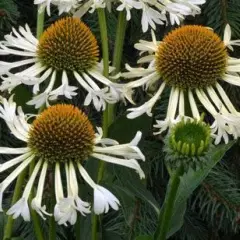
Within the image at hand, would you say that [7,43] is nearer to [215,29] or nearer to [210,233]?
[215,29]

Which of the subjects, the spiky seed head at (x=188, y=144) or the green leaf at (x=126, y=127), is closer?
the spiky seed head at (x=188, y=144)

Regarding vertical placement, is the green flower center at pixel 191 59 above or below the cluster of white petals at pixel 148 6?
below

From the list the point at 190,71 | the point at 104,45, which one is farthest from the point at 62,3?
the point at 190,71

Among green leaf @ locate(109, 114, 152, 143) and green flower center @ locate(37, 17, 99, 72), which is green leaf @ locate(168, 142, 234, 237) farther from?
green flower center @ locate(37, 17, 99, 72)

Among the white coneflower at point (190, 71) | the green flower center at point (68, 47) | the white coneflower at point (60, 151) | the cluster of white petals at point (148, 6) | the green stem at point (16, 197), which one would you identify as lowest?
the green stem at point (16, 197)

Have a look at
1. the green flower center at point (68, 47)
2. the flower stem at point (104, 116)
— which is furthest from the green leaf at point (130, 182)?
the green flower center at point (68, 47)

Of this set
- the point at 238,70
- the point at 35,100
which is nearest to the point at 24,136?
the point at 35,100

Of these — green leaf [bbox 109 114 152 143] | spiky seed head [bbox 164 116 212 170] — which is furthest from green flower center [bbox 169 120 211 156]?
green leaf [bbox 109 114 152 143]

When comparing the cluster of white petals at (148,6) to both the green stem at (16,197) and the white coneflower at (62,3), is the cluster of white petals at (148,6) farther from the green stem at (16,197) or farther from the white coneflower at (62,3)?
the green stem at (16,197)
